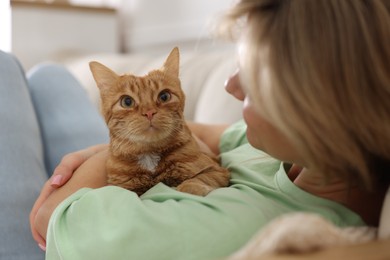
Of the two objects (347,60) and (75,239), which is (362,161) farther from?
(75,239)

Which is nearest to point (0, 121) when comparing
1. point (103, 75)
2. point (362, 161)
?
point (103, 75)

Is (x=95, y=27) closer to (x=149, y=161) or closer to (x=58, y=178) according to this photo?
(x=58, y=178)

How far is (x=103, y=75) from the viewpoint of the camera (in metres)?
0.89

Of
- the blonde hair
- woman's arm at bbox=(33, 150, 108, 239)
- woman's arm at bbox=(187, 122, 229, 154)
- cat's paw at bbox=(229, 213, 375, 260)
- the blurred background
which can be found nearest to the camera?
cat's paw at bbox=(229, 213, 375, 260)

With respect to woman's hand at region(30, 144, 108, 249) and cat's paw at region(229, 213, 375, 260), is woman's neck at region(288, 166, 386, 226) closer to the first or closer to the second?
cat's paw at region(229, 213, 375, 260)

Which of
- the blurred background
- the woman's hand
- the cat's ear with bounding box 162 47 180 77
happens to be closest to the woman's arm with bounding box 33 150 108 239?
the woman's hand

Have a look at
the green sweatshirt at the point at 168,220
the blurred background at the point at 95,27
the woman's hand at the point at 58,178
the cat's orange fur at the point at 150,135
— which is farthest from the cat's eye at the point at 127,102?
the blurred background at the point at 95,27

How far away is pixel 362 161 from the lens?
761 mm

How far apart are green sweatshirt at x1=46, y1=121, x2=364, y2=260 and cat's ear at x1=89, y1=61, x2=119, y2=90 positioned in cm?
17

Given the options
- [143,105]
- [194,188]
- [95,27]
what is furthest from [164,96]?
[95,27]

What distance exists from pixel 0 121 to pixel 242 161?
1.91ft

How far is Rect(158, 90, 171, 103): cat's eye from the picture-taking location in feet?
2.87

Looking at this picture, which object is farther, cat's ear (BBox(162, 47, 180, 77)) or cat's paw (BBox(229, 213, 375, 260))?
cat's ear (BBox(162, 47, 180, 77))

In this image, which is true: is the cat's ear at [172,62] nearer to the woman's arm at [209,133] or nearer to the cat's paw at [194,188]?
the cat's paw at [194,188]
